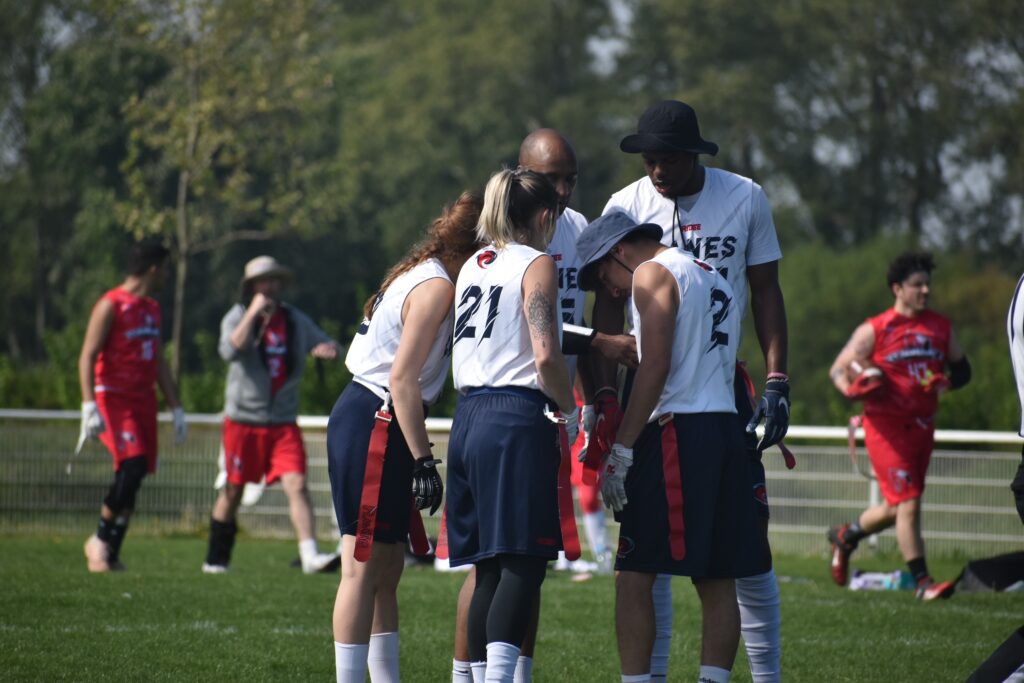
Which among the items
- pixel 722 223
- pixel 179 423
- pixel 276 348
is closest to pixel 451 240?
pixel 722 223

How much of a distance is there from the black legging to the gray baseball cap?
1.21 metres

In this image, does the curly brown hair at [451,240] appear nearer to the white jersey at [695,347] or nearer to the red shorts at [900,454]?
the white jersey at [695,347]

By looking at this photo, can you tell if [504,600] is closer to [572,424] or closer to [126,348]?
[572,424]

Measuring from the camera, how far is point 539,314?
17.0 feet

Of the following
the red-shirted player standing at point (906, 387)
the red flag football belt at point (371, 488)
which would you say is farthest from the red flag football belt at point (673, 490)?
the red-shirted player standing at point (906, 387)

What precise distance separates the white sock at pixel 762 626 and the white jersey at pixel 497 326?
1.36 metres

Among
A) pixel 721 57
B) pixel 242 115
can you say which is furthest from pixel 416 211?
pixel 242 115

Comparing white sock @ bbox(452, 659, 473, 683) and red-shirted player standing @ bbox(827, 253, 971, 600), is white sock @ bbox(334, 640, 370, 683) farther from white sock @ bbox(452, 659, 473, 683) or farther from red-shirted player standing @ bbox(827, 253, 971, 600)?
red-shirted player standing @ bbox(827, 253, 971, 600)

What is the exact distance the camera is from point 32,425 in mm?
15375

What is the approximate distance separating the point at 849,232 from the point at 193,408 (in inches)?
1234

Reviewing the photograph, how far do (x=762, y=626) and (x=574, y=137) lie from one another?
39.7 m

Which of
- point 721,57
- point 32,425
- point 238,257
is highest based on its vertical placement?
point 721,57

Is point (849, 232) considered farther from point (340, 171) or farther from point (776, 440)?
point (776, 440)

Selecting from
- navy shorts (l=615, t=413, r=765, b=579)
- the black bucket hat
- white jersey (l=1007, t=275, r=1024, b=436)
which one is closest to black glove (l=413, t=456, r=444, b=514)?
navy shorts (l=615, t=413, r=765, b=579)
